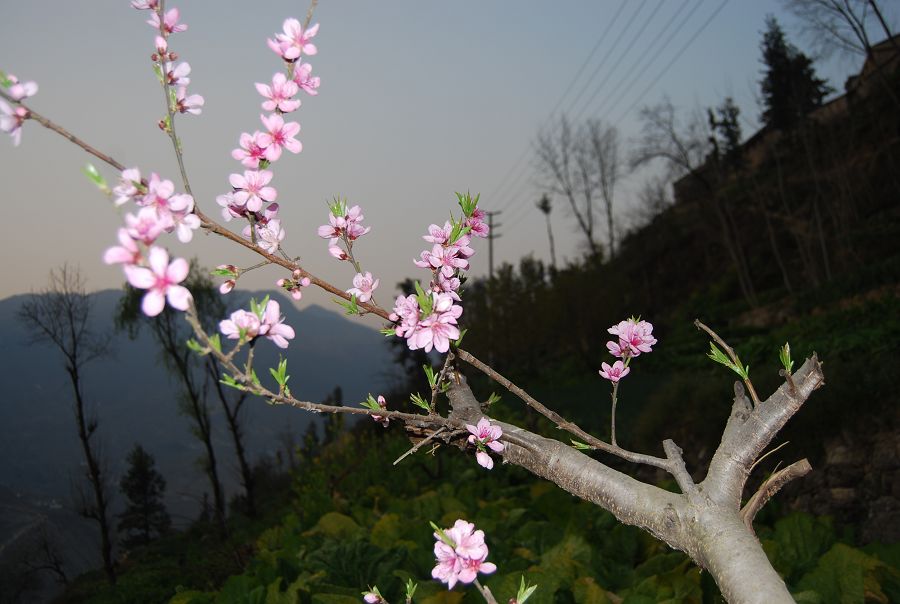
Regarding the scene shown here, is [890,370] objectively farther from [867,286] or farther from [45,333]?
Result: [45,333]

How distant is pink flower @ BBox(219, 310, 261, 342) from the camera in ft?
3.23

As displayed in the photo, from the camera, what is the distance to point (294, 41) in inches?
46.9

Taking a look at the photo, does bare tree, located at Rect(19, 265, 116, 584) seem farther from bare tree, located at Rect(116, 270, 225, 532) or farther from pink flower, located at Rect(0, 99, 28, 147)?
pink flower, located at Rect(0, 99, 28, 147)

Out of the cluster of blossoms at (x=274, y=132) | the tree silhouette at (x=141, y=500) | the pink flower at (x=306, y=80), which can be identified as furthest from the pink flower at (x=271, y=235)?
the tree silhouette at (x=141, y=500)

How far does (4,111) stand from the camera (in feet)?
2.99

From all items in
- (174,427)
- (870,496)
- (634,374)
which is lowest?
(870,496)

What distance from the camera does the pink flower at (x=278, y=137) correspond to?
1154 millimetres

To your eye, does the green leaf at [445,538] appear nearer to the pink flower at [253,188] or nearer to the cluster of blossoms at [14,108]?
the pink flower at [253,188]

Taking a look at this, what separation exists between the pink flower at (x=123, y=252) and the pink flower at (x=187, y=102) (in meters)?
0.52

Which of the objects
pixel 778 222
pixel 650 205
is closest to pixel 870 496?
pixel 778 222

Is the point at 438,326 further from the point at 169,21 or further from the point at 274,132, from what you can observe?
the point at 169,21

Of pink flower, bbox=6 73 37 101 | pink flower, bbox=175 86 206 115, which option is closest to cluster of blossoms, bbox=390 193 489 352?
pink flower, bbox=175 86 206 115

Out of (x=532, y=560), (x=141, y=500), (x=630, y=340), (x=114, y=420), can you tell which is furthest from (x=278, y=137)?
(x=114, y=420)

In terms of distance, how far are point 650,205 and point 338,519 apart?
37.3 meters
